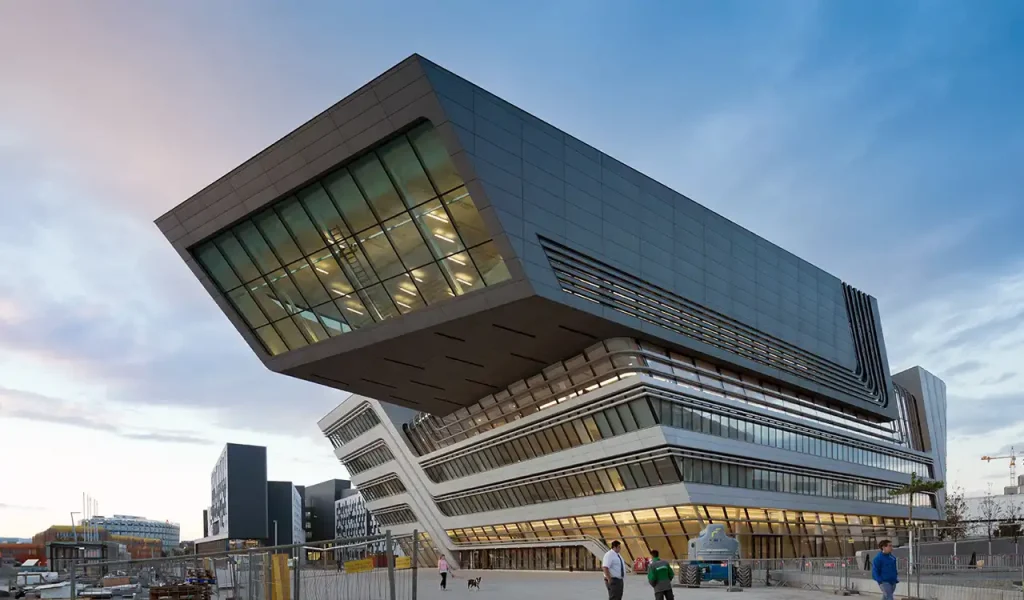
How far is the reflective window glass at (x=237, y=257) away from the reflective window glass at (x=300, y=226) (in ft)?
12.1

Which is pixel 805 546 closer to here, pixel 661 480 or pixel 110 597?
pixel 661 480

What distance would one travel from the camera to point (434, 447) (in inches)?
2616

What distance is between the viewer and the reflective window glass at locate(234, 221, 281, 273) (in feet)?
131

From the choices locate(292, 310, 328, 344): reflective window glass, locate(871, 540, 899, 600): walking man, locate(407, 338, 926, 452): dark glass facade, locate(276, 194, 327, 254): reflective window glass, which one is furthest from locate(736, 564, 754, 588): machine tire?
locate(276, 194, 327, 254): reflective window glass

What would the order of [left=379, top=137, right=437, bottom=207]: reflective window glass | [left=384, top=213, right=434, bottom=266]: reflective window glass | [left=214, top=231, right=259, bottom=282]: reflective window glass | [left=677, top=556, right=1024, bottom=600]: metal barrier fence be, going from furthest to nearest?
[left=214, top=231, right=259, bottom=282]: reflective window glass → [left=384, top=213, right=434, bottom=266]: reflective window glass → [left=379, top=137, right=437, bottom=207]: reflective window glass → [left=677, top=556, right=1024, bottom=600]: metal barrier fence

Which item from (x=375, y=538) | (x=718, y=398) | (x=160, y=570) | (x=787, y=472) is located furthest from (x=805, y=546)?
(x=375, y=538)

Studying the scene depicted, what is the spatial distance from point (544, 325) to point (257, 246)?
45.2 feet

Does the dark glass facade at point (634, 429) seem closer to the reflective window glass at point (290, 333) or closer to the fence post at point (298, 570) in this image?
the reflective window glass at point (290, 333)

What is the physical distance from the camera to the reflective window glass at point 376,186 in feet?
115

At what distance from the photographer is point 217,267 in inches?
1670

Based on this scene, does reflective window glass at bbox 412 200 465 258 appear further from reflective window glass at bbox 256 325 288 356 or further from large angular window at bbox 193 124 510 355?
reflective window glass at bbox 256 325 288 356

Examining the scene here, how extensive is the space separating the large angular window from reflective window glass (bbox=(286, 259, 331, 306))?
0.06 meters

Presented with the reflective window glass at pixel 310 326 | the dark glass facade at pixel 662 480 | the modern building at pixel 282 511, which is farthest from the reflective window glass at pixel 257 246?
the modern building at pixel 282 511

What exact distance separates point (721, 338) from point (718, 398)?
336cm
